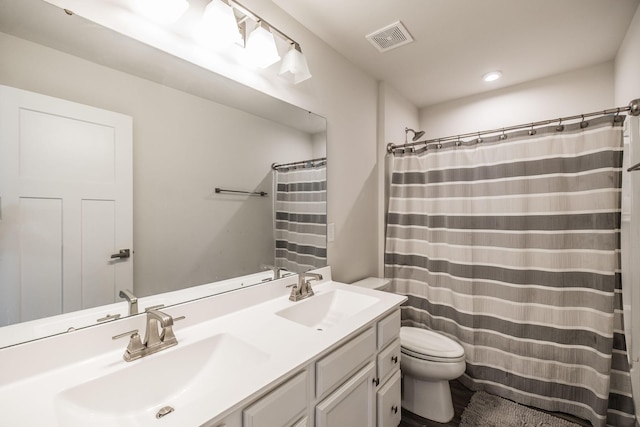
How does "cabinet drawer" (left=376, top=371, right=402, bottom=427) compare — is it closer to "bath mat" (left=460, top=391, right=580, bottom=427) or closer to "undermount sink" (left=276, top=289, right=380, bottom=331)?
"undermount sink" (left=276, top=289, right=380, bottom=331)

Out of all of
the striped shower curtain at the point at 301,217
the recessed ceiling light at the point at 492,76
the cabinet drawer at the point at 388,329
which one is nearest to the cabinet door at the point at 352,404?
the cabinet drawer at the point at 388,329

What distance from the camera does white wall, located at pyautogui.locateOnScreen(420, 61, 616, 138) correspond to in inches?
83.0

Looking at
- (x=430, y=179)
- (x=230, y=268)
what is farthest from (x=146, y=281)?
(x=430, y=179)

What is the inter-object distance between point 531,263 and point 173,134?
2.16 metres

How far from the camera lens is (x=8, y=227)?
772mm

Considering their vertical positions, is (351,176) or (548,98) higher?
(548,98)

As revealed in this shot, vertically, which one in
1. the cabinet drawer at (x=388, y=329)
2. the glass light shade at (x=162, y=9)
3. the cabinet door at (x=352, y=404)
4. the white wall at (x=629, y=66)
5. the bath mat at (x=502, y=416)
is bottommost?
the bath mat at (x=502, y=416)

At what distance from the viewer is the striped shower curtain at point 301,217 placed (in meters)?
1.55

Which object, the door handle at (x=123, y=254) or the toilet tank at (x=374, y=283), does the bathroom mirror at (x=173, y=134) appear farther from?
the toilet tank at (x=374, y=283)

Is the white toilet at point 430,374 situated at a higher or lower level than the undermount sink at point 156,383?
lower

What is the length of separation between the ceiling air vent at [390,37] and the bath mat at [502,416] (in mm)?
2423

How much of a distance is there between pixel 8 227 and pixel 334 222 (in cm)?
150

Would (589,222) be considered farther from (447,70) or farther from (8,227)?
(8,227)

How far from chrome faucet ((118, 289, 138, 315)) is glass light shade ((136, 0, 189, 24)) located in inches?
40.3
